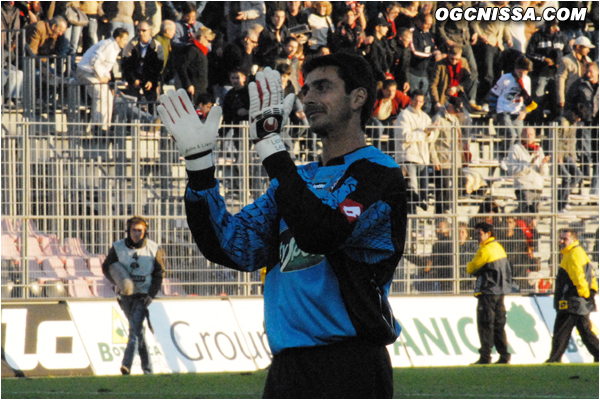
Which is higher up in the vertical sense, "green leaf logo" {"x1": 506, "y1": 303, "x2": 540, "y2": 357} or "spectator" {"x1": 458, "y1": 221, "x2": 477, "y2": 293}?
"spectator" {"x1": 458, "y1": 221, "x2": 477, "y2": 293}

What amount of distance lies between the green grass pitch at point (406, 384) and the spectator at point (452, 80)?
512 centimetres

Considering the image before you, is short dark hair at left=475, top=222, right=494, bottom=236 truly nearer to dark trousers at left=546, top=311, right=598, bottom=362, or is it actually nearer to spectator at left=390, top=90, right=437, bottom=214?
spectator at left=390, top=90, right=437, bottom=214

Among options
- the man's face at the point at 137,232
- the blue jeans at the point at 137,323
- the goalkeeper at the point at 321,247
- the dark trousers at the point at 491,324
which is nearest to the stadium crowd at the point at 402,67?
the dark trousers at the point at 491,324

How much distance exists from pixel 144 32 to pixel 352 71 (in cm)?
1104

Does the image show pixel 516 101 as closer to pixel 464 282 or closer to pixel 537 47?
pixel 537 47

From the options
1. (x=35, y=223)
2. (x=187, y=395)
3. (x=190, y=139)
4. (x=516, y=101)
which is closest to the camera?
(x=190, y=139)

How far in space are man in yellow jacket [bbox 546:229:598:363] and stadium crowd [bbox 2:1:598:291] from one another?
0.71 metres

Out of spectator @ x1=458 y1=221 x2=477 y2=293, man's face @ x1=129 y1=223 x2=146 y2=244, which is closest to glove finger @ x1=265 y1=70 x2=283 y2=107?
man's face @ x1=129 y1=223 x2=146 y2=244

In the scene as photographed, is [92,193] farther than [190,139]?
Yes

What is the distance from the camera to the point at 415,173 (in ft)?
42.6

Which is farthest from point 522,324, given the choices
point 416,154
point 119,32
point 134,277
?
point 119,32

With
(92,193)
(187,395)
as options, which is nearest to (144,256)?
(92,193)

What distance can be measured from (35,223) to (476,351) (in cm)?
633

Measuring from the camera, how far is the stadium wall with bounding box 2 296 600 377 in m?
11.8
